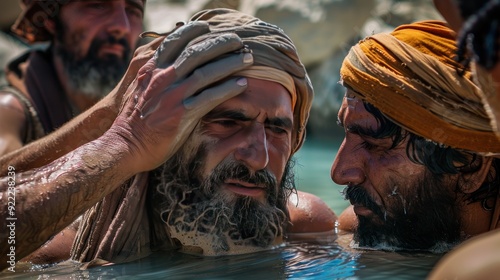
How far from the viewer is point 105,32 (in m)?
7.39

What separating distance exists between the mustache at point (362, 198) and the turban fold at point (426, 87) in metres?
0.41

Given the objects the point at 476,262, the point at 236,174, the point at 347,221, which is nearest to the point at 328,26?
the point at 347,221

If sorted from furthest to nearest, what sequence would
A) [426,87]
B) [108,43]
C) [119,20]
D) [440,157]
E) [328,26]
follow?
1. [328,26]
2. [108,43]
3. [119,20]
4. [440,157]
5. [426,87]

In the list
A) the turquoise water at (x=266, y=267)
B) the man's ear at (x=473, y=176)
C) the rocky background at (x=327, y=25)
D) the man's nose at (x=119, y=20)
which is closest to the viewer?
Result: the turquoise water at (x=266, y=267)

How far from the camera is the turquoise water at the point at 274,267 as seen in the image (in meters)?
4.04

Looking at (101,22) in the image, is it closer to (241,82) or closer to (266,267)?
(241,82)

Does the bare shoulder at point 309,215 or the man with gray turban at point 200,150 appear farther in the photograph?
the bare shoulder at point 309,215

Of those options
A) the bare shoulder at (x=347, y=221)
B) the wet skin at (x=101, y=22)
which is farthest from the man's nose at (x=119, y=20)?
the bare shoulder at (x=347, y=221)

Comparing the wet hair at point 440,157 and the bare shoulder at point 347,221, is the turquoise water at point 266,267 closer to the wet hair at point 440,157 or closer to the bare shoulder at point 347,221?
the wet hair at point 440,157

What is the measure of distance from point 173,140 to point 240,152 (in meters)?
0.36

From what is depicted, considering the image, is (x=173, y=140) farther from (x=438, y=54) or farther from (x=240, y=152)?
(x=438, y=54)

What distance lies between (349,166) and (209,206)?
75 cm

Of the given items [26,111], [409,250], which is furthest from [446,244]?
[26,111]

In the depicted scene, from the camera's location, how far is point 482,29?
229cm
